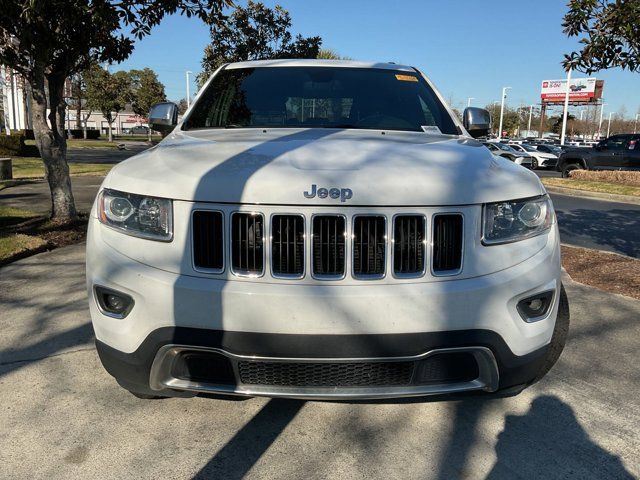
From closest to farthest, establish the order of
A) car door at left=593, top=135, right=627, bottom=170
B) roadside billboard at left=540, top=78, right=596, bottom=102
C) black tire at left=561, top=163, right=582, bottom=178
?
1. car door at left=593, top=135, right=627, bottom=170
2. black tire at left=561, top=163, right=582, bottom=178
3. roadside billboard at left=540, top=78, right=596, bottom=102

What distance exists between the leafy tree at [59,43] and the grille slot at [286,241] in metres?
5.30

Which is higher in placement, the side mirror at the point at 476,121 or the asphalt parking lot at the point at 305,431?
the side mirror at the point at 476,121

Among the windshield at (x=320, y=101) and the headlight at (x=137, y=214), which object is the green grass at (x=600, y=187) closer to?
the windshield at (x=320, y=101)

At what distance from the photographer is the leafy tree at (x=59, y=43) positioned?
6352mm

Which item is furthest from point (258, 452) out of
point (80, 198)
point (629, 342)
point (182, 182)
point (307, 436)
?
point (80, 198)

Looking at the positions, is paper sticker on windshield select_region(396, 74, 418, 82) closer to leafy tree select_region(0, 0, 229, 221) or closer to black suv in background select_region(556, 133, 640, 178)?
leafy tree select_region(0, 0, 229, 221)

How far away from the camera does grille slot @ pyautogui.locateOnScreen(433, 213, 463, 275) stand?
7.21 feet

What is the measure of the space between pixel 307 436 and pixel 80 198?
950 cm

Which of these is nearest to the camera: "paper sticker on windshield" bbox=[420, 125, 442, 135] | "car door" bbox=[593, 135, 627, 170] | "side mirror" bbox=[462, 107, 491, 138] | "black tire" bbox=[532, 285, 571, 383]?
"black tire" bbox=[532, 285, 571, 383]

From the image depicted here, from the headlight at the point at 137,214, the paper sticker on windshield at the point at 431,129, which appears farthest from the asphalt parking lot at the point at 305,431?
the paper sticker on windshield at the point at 431,129

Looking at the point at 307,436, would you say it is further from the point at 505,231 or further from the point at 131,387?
the point at 505,231

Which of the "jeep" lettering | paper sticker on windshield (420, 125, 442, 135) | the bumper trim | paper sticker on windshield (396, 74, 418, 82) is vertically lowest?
the bumper trim

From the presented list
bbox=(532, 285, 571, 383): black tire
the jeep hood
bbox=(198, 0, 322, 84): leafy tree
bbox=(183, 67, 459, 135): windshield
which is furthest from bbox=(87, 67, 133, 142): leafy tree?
bbox=(532, 285, 571, 383): black tire

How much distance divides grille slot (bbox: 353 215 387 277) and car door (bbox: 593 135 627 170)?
71.6 ft
